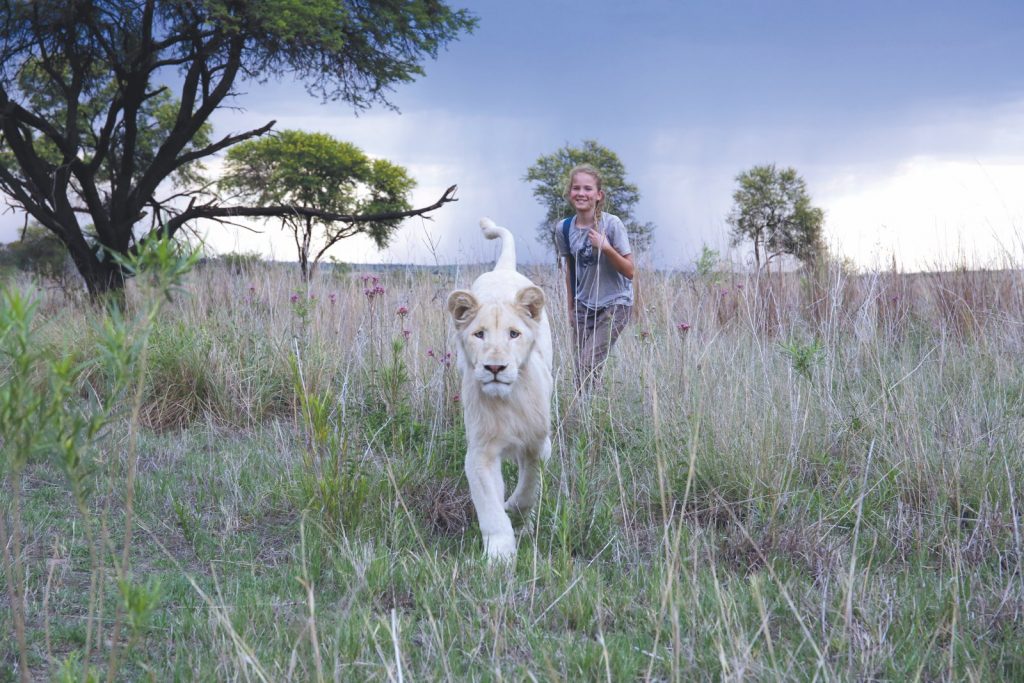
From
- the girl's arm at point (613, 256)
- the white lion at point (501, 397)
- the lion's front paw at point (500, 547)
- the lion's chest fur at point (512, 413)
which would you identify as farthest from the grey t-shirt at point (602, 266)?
the lion's front paw at point (500, 547)

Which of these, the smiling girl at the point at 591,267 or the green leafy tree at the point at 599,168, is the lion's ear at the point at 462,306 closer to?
the smiling girl at the point at 591,267

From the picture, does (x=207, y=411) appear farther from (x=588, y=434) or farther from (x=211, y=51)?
(x=211, y=51)

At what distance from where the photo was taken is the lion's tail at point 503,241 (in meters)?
5.32

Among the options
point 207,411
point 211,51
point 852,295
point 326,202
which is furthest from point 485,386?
point 326,202

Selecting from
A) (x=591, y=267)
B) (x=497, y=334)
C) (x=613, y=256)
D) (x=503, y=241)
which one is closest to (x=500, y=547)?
(x=497, y=334)

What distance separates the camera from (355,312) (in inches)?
334

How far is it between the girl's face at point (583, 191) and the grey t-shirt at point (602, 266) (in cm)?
19

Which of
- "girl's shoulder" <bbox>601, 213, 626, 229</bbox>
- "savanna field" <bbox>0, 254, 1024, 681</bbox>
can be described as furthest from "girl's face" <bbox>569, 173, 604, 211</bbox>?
"savanna field" <bbox>0, 254, 1024, 681</bbox>

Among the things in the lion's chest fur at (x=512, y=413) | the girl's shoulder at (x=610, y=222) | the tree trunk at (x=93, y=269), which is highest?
the tree trunk at (x=93, y=269)

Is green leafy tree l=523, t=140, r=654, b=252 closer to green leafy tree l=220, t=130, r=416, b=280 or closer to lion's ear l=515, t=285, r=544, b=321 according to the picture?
green leafy tree l=220, t=130, r=416, b=280

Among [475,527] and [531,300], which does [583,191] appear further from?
[475,527]

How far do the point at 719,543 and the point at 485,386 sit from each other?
122 centimetres

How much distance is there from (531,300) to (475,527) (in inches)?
46.3

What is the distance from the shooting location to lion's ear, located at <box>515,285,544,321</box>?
3672 millimetres
